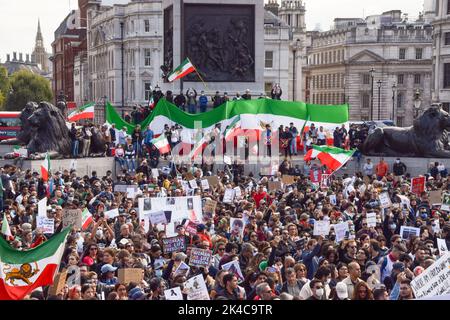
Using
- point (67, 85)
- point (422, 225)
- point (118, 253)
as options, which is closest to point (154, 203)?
point (118, 253)

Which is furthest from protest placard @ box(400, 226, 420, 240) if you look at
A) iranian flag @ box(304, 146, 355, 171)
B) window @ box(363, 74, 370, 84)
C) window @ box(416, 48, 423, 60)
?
window @ box(363, 74, 370, 84)

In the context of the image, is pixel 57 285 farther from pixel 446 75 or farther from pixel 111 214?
pixel 446 75

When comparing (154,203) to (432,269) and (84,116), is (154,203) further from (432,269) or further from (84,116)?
(84,116)

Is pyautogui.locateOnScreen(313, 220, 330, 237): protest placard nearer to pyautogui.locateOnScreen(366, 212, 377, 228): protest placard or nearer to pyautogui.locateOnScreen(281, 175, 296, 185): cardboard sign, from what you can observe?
pyautogui.locateOnScreen(366, 212, 377, 228): protest placard

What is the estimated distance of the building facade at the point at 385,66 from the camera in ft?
317

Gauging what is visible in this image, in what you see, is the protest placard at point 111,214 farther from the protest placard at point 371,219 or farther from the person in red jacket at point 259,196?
the protest placard at point 371,219

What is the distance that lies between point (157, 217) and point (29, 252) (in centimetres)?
486

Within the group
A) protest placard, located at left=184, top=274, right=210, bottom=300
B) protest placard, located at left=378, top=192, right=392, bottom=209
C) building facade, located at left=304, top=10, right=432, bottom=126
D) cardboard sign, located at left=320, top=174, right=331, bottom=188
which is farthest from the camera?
building facade, located at left=304, top=10, right=432, bottom=126

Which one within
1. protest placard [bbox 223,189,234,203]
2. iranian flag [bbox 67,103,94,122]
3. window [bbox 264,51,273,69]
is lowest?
protest placard [bbox 223,189,234,203]

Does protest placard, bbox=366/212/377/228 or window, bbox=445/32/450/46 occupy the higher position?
window, bbox=445/32/450/46

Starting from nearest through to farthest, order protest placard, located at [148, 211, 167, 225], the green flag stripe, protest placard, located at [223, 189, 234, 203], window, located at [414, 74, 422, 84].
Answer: the green flag stripe, protest placard, located at [148, 211, 167, 225], protest placard, located at [223, 189, 234, 203], window, located at [414, 74, 422, 84]

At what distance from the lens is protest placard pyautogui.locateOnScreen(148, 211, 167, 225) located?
14.8 m

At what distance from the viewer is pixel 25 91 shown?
111062mm

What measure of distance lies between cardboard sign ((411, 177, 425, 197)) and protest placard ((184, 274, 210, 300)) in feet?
37.9
